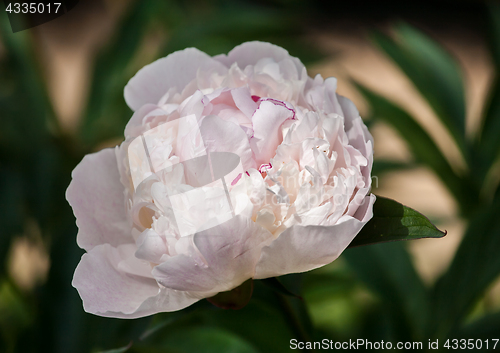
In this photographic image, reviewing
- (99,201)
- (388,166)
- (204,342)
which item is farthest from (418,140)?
(99,201)

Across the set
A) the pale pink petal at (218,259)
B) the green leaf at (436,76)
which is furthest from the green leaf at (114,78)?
the pale pink petal at (218,259)

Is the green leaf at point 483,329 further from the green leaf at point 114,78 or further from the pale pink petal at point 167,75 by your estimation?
the green leaf at point 114,78

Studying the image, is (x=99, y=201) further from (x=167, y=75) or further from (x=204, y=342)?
(x=204, y=342)

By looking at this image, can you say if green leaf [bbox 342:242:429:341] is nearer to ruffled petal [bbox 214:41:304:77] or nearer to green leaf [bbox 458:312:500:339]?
green leaf [bbox 458:312:500:339]

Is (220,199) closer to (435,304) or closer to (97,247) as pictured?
(97,247)

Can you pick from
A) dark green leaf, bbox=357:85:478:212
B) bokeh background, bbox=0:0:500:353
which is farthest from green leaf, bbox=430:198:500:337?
dark green leaf, bbox=357:85:478:212

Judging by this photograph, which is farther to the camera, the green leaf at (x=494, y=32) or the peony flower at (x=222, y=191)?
the green leaf at (x=494, y=32)

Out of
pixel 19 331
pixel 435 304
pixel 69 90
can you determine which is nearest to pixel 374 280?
pixel 435 304
